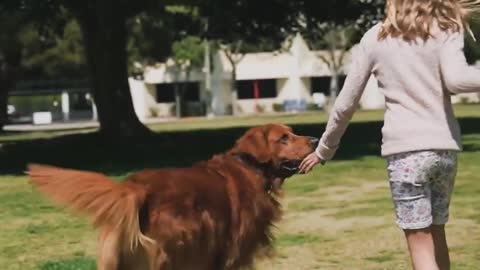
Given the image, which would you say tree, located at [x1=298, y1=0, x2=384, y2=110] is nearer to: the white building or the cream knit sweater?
the cream knit sweater

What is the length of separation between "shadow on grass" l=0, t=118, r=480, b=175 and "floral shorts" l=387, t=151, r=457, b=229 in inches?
451

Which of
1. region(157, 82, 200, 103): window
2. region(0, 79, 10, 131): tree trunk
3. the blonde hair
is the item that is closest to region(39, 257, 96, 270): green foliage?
the blonde hair

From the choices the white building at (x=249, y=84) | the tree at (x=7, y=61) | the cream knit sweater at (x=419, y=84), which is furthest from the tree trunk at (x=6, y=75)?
the cream knit sweater at (x=419, y=84)

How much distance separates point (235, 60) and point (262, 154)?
62971 mm

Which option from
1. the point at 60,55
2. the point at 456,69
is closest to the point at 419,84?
the point at 456,69

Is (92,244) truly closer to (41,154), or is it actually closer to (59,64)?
(41,154)

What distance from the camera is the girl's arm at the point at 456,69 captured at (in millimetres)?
4383

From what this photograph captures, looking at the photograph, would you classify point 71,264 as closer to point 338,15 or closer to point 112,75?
point 112,75

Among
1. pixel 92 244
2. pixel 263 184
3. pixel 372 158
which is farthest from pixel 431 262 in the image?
pixel 372 158

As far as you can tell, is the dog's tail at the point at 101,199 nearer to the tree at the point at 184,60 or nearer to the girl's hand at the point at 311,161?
the girl's hand at the point at 311,161

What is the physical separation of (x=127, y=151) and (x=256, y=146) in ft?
48.9

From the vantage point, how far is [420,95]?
4547mm

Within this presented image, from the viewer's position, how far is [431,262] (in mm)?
4707

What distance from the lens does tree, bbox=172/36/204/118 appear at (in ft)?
214
